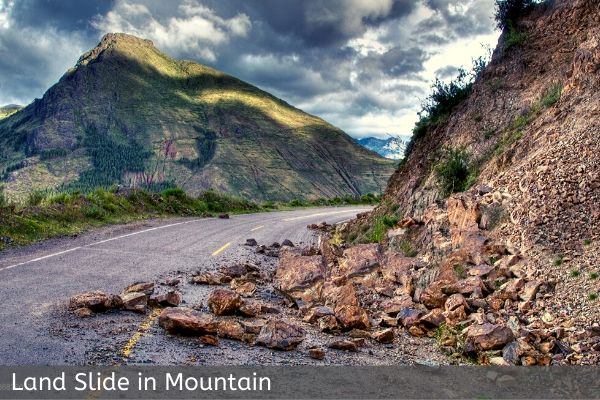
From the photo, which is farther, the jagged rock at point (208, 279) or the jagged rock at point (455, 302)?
the jagged rock at point (208, 279)

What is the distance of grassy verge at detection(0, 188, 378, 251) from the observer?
15.7m

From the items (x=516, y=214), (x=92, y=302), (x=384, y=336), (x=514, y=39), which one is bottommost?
(x=384, y=336)

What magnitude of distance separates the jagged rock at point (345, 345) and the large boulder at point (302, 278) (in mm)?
2617

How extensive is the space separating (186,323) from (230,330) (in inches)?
26.0

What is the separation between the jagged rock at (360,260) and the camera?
464 inches

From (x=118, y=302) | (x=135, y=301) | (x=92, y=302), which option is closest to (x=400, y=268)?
(x=135, y=301)

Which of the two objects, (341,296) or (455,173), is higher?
(455,173)

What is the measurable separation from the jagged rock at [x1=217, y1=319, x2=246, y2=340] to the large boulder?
8.64 feet

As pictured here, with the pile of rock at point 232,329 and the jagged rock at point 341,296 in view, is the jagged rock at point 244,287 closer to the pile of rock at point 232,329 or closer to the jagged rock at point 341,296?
the jagged rock at point 341,296

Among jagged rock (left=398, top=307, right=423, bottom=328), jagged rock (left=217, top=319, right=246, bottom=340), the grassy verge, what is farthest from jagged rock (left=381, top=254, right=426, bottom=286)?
the grassy verge

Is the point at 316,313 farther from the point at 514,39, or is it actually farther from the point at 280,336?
the point at 514,39

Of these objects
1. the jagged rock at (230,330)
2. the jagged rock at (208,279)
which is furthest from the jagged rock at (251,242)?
the jagged rock at (230,330)

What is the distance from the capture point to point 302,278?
1052 centimetres
